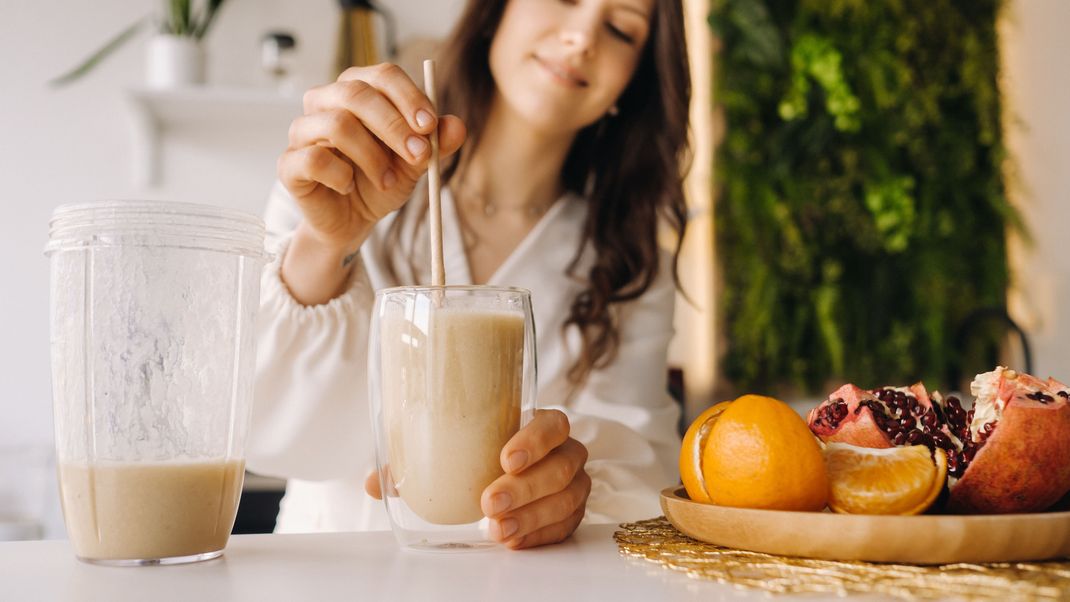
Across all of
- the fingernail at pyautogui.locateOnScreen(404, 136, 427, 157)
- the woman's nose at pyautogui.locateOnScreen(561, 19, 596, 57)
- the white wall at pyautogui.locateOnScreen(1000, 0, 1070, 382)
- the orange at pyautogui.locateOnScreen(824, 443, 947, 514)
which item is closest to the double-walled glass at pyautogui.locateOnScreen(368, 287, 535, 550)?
the fingernail at pyautogui.locateOnScreen(404, 136, 427, 157)

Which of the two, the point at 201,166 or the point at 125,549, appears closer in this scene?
the point at 125,549

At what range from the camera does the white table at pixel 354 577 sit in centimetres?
53

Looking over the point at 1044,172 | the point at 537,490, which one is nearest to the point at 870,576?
the point at 537,490

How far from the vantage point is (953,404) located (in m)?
0.70

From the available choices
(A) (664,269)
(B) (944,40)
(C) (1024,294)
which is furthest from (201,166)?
(C) (1024,294)

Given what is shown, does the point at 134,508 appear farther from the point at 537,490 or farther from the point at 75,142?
the point at 75,142

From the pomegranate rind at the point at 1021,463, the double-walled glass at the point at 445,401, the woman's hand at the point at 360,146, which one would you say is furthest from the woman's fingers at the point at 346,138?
the pomegranate rind at the point at 1021,463

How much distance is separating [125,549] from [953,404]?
62cm

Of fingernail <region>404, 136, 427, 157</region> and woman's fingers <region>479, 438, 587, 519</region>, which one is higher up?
fingernail <region>404, 136, 427, 157</region>

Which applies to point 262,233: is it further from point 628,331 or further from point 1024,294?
point 1024,294

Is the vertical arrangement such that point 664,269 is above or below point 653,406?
above

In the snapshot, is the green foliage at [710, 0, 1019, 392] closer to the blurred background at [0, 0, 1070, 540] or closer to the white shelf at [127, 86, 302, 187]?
the blurred background at [0, 0, 1070, 540]

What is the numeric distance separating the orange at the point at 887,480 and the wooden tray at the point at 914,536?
0.09 feet

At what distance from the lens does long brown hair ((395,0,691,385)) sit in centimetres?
159
